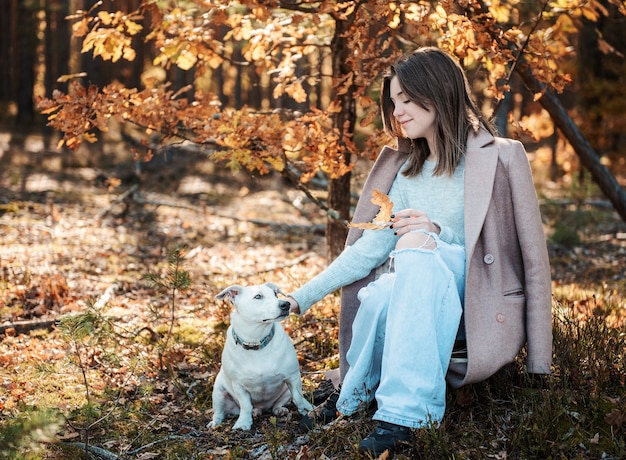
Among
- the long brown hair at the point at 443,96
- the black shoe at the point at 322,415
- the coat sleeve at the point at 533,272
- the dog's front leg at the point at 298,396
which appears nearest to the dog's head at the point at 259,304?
the dog's front leg at the point at 298,396

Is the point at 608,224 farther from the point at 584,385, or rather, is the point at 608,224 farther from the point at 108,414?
the point at 108,414

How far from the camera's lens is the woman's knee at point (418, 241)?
320cm

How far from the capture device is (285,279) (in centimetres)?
672

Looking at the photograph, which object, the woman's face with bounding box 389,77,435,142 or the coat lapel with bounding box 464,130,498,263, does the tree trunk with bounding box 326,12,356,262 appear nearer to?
the woman's face with bounding box 389,77,435,142

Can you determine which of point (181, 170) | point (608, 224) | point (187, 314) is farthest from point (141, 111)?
point (181, 170)

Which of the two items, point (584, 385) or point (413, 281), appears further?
point (584, 385)

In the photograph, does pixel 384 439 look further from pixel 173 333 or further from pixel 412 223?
pixel 173 333

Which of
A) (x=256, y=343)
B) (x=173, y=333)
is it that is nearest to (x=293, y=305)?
(x=256, y=343)

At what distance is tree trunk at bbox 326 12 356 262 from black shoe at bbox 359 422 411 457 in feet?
9.26

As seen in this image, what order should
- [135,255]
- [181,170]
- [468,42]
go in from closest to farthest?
[468,42] < [135,255] < [181,170]

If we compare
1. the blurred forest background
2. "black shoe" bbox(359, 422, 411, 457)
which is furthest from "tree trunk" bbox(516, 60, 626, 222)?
"black shoe" bbox(359, 422, 411, 457)

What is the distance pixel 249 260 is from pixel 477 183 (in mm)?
5077

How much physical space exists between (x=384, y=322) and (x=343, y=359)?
0.59 meters

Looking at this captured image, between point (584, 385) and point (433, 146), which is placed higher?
point (433, 146)
